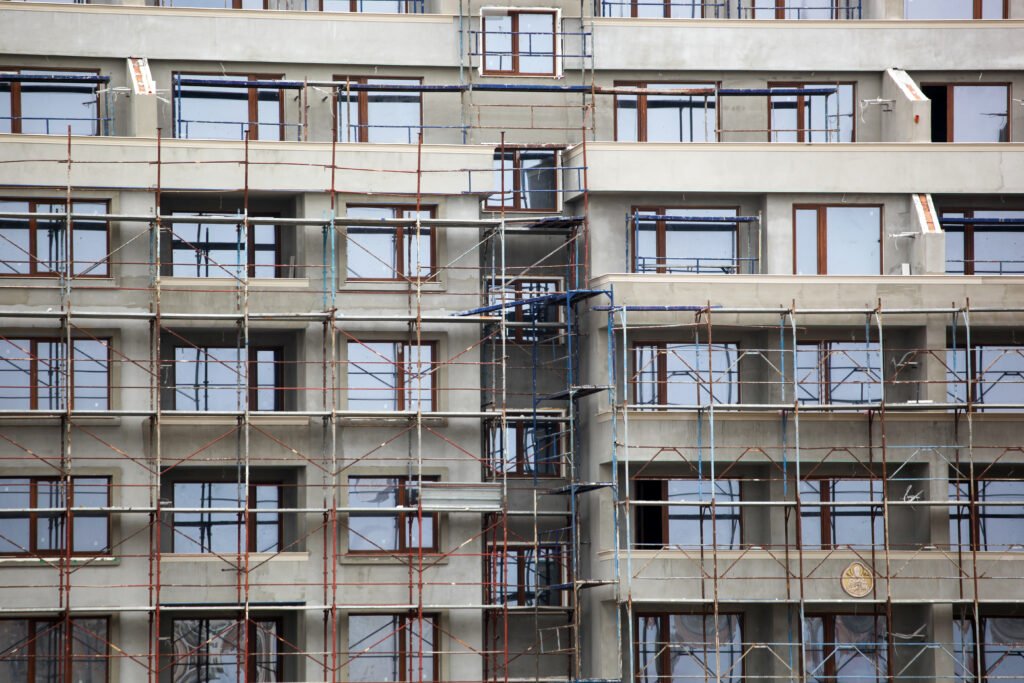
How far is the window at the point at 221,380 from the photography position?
5091cm

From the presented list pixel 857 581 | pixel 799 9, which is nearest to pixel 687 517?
pixel 857 581

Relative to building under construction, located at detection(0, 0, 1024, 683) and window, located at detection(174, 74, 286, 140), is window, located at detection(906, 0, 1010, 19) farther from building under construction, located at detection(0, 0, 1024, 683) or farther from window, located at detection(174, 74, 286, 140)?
window, located at detection(174, 74, 286, 140)

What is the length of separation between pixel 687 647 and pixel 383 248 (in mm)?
12744

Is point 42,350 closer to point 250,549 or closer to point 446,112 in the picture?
point 250,549

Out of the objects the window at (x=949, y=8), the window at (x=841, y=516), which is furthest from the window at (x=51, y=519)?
the window at (x=949, y=8)

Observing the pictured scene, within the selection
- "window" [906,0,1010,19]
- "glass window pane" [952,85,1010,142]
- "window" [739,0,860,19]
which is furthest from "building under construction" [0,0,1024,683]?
"window" [906,0,1010,19]

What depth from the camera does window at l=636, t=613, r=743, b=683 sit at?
5047 centimetres

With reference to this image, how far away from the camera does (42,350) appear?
50.2 meters

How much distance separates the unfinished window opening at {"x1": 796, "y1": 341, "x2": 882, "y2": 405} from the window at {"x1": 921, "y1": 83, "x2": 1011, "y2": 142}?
25.6ft

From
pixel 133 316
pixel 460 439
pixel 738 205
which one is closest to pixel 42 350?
pixel 133 316

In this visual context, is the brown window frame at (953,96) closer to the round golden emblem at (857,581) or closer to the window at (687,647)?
the round golden emblem at (857,581)

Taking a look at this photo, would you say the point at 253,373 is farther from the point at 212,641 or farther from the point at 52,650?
the point at 52,650

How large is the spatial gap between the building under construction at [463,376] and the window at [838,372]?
3.6 inches

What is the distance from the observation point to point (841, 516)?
2020 inches
